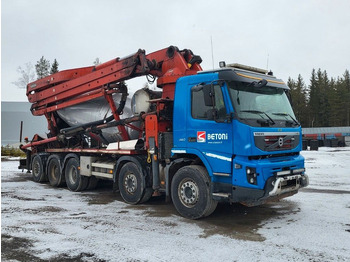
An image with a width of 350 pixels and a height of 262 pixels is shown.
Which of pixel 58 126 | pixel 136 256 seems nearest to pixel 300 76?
pixel 58 126

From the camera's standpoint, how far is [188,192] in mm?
6227

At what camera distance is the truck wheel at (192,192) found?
19.4ft

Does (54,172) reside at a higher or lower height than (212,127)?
lower

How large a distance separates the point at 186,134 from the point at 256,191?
1.77 m

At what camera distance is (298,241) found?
4891mm

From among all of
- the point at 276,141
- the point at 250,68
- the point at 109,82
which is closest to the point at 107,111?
the point at 109,82

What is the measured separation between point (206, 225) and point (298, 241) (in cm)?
162

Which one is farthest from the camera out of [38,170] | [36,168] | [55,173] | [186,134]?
[36,168]

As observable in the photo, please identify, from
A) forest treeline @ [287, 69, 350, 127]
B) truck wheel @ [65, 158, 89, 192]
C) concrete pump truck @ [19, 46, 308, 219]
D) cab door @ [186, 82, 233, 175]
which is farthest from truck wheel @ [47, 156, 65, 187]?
forest treeline @ [287, 69, 350, 127]

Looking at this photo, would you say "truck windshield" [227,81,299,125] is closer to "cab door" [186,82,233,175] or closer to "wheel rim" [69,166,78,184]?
"cab door" [186,82,233,175]

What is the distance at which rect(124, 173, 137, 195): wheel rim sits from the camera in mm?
7566

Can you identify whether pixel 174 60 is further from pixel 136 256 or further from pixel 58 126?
pixel 58 126

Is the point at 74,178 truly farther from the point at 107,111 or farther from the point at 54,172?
the point at 107,111

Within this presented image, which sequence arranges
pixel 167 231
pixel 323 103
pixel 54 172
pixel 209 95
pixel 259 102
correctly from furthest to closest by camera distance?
pixel 323 103 < pixel 54 172 < pixel 259 102 < pixel 209 95 < pixel 167 231
